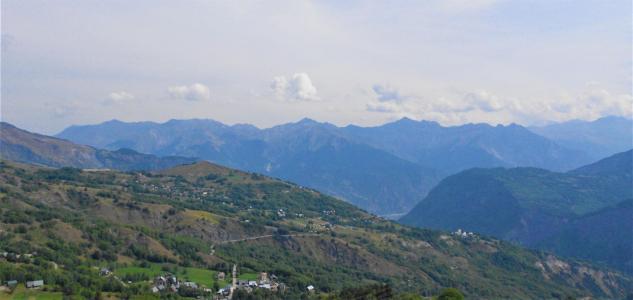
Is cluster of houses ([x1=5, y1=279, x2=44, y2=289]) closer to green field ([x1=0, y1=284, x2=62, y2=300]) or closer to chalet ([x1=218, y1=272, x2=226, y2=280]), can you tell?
green field ([x1=0, y1=284, x2=62, y2=300])

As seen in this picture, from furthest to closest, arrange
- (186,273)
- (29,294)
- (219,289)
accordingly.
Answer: (186,273) → (219,289) → (29,294)

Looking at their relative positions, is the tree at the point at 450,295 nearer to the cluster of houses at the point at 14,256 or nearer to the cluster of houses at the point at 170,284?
the cluster of houses at the point at 170,284

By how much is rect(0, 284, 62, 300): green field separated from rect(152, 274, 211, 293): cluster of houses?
21.4 meters

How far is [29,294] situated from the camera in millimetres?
113125

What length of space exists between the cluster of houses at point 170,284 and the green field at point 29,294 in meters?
21.4

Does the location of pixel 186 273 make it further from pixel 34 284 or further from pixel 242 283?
pixel 34 284

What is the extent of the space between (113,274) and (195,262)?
31.5 meters

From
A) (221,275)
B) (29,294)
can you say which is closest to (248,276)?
(221,275)

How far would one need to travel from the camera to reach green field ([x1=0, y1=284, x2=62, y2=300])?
110188mm

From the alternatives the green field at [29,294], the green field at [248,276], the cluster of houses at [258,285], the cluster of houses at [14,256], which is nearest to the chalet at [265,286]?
the cluster of houses at [258,285]

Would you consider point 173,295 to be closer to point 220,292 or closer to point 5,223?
point 220,292

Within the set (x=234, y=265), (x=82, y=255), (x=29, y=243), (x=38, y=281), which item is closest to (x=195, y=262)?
(x=234, y=265)

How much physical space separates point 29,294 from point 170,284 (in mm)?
31896

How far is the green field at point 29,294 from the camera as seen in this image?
110188 mm
